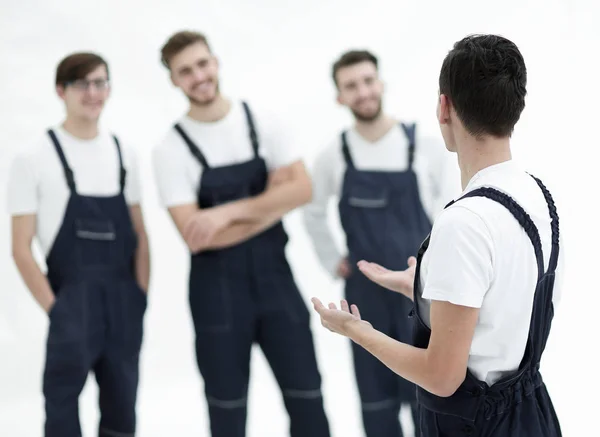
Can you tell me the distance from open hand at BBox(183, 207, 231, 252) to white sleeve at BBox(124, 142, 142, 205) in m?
0.34

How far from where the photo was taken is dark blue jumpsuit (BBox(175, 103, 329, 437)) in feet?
10.5

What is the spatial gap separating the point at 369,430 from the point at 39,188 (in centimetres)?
153

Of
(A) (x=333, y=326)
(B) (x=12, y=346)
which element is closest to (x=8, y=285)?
(B) (x=12, y=346)

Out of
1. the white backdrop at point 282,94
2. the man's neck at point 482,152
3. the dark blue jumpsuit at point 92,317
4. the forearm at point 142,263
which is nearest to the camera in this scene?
the man's neck at point 482,152

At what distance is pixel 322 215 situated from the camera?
3.69 meters

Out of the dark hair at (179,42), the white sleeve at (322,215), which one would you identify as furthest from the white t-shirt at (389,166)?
the dark hair at (179,42)

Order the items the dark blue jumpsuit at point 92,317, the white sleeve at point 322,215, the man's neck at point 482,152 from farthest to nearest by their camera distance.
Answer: the white sleeve at point 322,215 → the dark blue jumpsuit at point 92,317 → the man's neck at point 482,152

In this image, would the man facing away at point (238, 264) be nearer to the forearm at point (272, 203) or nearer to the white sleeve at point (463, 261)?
the forearm at point (272, 203)

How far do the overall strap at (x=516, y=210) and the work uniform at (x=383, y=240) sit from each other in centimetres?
176

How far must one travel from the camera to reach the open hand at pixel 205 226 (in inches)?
123

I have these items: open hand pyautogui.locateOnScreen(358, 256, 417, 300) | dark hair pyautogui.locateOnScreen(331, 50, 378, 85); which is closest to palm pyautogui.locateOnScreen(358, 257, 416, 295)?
open hand pyautogui.locateOnScreen(358, 256, 417, 300)

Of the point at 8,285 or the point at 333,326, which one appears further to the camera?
the point at 8,285

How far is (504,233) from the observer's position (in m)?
1.52

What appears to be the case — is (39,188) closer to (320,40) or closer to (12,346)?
(12,346)
